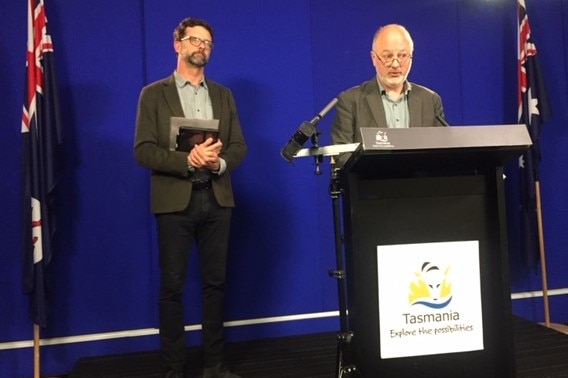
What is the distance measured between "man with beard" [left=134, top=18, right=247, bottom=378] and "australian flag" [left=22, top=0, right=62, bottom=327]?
73cm

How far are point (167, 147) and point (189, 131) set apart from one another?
21 centimetres

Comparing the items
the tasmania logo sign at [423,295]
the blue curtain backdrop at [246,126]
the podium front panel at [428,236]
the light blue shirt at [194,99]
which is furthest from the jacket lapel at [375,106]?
the blue curtain backdrop at [246,126]

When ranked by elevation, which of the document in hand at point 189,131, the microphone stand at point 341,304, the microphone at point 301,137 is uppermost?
the document in hand at point 189,131

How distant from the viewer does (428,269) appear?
1.75 metres

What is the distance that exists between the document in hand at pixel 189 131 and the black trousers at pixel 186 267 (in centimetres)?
24

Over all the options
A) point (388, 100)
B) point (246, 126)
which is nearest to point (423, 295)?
point (388, 100)

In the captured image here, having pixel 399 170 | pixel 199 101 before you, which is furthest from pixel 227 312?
pixel 399 170

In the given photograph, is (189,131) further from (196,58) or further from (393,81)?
(393,81)

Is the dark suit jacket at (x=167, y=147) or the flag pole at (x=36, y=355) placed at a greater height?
the dark suit jacket at (x=167, y=147)

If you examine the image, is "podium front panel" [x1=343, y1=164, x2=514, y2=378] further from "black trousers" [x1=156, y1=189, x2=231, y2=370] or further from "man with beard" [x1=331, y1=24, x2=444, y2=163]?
"black trousers" [x1=156, y1=189, x2=231, y2=370]

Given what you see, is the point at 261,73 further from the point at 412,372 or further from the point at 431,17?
the point at 412,372

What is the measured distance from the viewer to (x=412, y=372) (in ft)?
5.83

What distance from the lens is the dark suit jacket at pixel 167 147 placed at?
85.2 inches

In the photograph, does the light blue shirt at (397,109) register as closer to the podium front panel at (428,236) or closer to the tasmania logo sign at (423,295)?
the podium front panel at (428,236)
